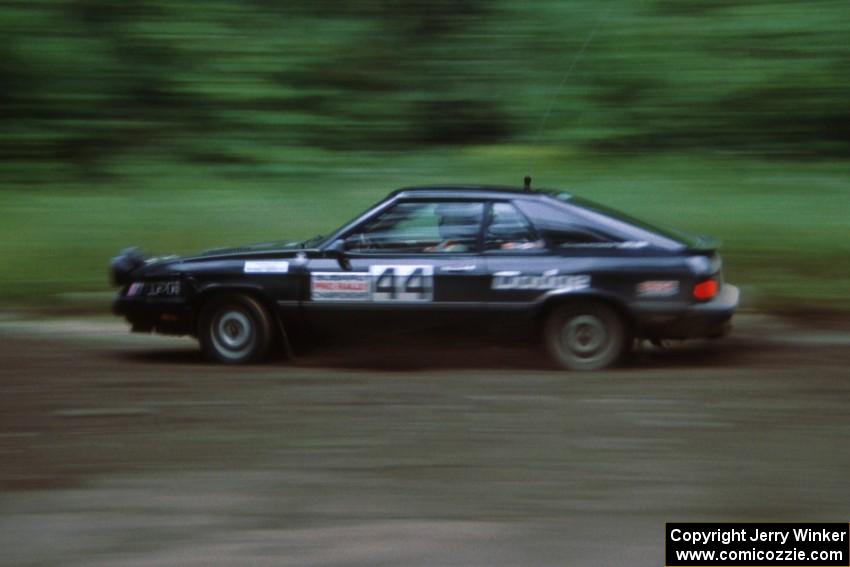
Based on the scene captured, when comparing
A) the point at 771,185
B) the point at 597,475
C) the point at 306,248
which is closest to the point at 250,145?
the point at 771,185

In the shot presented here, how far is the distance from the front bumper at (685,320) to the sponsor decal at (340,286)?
6.16 ft

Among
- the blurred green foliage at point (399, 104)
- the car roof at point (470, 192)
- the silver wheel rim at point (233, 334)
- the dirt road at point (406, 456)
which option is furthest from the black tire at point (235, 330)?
the blurred green foliage at point (399, 104)

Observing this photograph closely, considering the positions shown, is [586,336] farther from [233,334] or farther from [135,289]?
[135,289]

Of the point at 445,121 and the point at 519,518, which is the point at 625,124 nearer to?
the point at 445,121

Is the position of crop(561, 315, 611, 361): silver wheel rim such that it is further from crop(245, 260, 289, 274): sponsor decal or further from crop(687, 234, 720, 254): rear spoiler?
crop(245, 260, 289, 274): sponsor decal

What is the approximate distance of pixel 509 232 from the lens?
8.53 meters

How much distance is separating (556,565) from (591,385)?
131 inches

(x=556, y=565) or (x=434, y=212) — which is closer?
(x=556, y=565)

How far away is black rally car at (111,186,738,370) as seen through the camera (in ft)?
27.3

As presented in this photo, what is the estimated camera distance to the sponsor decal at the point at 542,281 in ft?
27.3

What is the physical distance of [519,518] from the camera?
502cm

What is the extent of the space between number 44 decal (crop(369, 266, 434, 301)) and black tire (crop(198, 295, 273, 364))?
2.84 feet

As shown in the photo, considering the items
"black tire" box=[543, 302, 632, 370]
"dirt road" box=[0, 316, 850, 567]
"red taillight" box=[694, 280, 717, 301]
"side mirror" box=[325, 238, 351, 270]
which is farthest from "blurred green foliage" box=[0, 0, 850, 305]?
"dirt road" box=[0, 316, 850, 567]
